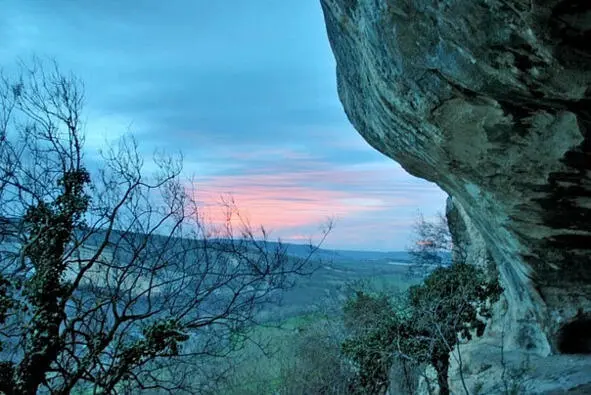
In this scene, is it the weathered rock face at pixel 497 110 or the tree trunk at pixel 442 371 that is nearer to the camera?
the weathered rock face at pixel 497 110

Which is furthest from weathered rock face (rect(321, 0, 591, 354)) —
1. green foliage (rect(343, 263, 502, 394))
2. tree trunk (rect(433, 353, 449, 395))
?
tree trunk (rect(433, 353, 449, 395))

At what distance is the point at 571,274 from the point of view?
601 cm

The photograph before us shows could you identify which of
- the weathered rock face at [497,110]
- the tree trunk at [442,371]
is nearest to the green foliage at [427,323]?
the tree trunk at [442,371]

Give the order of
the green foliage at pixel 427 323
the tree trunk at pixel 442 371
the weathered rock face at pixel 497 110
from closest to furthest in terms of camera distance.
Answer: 1. the weathered rock face at pixel 497 110
2. the tree trunk at pixel 442 371
3. the green foliage at pixel 427 323

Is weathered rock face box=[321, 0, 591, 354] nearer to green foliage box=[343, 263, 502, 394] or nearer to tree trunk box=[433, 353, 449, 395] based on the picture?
green foliage box=[343, 263, 502, 394]

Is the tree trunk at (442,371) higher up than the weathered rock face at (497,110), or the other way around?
the weathered rock face at (497,110)


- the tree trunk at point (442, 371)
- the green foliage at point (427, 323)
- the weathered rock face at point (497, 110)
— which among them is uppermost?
the weathered rock face at point (497, 110)

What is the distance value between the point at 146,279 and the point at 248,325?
1.98 metres

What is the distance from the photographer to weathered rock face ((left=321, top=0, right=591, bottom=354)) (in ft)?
9.74

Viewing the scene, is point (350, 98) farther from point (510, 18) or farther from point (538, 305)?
point (538, 305)

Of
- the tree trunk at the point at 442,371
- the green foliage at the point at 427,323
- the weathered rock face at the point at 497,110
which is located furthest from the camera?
the green foliage at the point at 427,323

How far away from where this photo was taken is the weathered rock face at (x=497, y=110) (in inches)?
117

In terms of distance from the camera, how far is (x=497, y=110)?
13.1ft

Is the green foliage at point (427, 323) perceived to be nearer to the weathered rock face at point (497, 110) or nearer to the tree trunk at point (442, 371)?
the tree trunk at point (442, 371)
